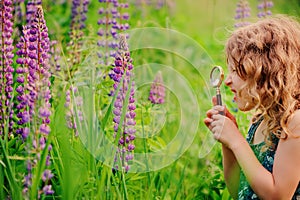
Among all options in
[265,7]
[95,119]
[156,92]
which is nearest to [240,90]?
[95,119]

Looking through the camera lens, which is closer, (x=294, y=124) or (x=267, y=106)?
(x=294, y=124)

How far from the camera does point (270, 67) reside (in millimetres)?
2324

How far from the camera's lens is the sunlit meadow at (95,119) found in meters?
2.21

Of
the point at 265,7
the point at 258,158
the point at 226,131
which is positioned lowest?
the point at 258,158

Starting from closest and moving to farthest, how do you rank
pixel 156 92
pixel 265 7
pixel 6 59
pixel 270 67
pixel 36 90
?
pixel 36 90 < pixel 270 67 < pixel 6 59 < pixel 156 92 < pixel 265 7

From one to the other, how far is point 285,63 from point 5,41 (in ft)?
3.82

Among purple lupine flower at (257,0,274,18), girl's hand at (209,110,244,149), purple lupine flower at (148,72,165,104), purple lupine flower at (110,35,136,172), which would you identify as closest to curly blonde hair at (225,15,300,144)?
girl's hand at (209,110,244,149)

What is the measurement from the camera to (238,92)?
2.33 metres

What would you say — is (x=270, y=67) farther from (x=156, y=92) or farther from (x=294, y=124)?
(x=156, y=92)

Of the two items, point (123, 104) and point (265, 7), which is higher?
point (265, 7)

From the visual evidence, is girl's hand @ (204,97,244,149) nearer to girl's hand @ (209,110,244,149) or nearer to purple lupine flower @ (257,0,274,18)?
girl's hand @ (209,110,244,149)

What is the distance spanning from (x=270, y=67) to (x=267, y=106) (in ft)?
0.50

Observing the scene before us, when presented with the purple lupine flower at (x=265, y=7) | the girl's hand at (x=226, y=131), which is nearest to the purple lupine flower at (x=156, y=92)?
the girl's hand at (x=226, y=131)

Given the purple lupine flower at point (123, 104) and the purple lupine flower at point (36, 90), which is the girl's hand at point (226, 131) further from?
the purple lupine flower at point (36, 90)
